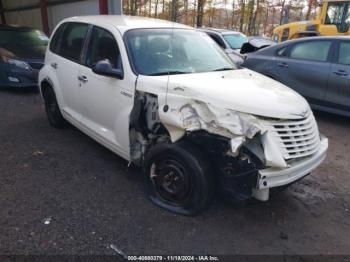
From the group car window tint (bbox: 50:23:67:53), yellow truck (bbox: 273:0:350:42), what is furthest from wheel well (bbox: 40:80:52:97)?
yellow truck (bbox: 273:0:350:42)

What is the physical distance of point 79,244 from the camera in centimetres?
287

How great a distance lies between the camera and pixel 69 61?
4699 millimetres

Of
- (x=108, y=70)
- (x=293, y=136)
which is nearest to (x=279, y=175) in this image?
(x=293, y=136)

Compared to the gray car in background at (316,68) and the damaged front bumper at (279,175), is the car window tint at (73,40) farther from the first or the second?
the gray car in background at (316,68)

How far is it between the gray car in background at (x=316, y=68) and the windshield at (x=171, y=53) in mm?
2637

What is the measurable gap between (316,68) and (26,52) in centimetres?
666

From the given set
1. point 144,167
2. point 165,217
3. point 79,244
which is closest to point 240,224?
point 165,217

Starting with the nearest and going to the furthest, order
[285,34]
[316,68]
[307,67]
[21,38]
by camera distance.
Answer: [316,68] < [307,67] < [21,38] < [285,34]

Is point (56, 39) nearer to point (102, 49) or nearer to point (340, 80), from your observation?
point (102, 49)

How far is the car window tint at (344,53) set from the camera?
5.98 metres

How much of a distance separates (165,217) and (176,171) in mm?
472

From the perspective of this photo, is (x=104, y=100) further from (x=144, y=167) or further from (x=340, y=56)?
(x=340, y=56)

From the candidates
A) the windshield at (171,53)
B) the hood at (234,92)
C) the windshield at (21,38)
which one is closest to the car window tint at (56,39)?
the windshield at (171,53)

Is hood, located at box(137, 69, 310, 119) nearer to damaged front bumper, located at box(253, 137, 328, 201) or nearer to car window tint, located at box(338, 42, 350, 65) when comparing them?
damaged front bumper, located at box(253, 137, 328, 201)
